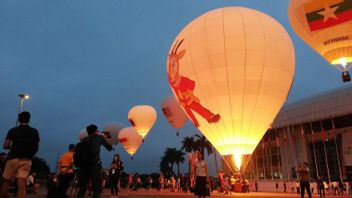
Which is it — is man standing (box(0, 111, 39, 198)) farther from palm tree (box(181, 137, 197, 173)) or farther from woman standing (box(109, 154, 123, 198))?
palm tree (box(181, 137, 197, 173))

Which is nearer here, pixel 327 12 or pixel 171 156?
pixel 327 12

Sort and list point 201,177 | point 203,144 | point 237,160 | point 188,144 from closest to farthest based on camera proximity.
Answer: point 201,177, point 237,160, point 203,144, point 188,144

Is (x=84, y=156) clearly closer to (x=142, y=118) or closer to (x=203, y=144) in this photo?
(x=142, y=118)

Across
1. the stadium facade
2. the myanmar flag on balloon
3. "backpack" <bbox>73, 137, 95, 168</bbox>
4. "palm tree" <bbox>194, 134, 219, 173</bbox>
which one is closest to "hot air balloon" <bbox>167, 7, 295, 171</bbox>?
the myanmar flag on balloon

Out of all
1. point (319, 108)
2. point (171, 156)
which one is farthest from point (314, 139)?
point (171, 156)

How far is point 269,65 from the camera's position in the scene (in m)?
22.2

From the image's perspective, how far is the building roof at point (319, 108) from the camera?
1957 inches

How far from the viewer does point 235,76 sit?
2191 centimetres

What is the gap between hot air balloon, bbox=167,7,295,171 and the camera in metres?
22.0

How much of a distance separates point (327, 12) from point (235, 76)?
8.73 metres

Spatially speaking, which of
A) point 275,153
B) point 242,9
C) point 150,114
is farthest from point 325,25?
point 275,153

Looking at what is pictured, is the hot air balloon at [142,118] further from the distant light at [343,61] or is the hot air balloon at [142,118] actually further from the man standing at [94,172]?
the man standing at [94,172]

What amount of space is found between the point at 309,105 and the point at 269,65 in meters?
37.3

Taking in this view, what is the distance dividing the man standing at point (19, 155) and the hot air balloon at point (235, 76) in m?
16.4
